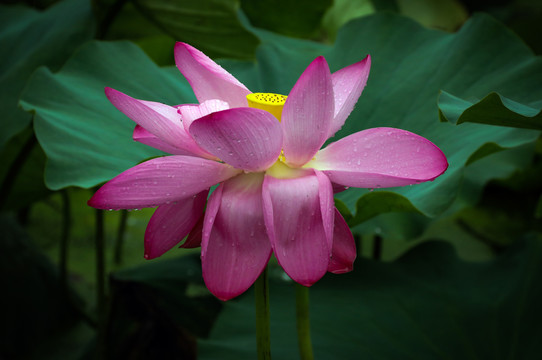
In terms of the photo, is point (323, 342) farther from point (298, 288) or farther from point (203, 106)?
point (203, 106)

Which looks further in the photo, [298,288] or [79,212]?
[79,212]

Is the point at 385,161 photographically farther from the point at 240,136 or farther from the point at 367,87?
the point at 367,87

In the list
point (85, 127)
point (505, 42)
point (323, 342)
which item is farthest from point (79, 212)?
point (505, 42)

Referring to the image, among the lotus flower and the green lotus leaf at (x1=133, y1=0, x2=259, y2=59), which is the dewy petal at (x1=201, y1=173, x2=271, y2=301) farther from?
the green lotus leaf at (x1=133, y1=0, x2=259, y2=59)

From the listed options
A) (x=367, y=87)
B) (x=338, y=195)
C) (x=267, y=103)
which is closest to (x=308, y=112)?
(x=267, y=103)

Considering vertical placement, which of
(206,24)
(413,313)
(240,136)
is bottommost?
(413,313)

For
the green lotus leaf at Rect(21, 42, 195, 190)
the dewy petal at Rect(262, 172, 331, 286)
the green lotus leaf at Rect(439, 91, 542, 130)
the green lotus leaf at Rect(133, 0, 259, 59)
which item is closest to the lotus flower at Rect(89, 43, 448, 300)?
the dewy petal at Rect(262, 172, 331, 286)

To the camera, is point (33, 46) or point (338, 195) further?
point (33, 46)
